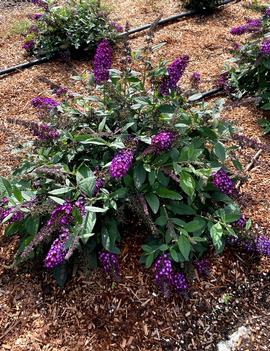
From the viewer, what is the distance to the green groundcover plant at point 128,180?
7.29 ft

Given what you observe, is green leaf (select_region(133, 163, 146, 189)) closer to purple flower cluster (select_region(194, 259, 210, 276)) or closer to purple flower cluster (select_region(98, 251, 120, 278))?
purple flower cluster (select_region(98, 251, 120, 278))

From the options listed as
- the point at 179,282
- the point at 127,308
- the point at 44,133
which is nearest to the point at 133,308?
the point at 127,308

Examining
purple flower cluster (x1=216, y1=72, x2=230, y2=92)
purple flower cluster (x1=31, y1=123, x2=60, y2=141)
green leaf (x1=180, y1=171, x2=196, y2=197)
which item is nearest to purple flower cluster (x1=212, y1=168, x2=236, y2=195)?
green leaf (x1=180, y1=171, x2=196, y2=197)

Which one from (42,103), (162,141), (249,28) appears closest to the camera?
(162,141)

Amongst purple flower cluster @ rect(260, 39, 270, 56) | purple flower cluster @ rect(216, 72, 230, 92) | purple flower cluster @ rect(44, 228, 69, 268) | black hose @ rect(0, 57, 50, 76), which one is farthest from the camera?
black hose @ rect(0, 57, 50, 76)

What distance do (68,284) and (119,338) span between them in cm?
45

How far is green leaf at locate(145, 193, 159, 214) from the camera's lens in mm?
2293

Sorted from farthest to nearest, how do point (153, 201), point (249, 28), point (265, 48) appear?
point (249, 28)
point (265, 48)
point (153, 201)

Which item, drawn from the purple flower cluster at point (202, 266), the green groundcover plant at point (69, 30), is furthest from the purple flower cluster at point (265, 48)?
the green groundcover plant at point (69, 30)

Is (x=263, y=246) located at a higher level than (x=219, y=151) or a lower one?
lower

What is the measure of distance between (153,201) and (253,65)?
2.07 m

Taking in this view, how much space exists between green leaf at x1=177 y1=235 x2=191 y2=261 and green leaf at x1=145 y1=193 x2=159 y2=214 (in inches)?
8.1

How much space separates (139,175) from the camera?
2355mm

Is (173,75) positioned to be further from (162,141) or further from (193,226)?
(193,226)
